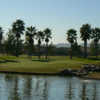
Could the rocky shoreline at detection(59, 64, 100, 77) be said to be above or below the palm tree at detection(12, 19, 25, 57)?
below

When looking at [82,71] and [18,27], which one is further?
[18,27]

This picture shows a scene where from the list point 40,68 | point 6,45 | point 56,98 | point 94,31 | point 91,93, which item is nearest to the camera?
point 56,98

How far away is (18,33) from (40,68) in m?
67.3

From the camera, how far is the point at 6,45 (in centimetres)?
14775

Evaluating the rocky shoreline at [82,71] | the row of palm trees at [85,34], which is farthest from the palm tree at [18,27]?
the rocky shoreline at [82,71]

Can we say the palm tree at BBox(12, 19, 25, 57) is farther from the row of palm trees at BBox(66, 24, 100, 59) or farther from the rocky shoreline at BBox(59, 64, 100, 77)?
the rocky shoreline at BBox(59, 64, 100, 77)

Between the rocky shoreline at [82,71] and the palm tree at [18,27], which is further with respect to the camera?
the palm tree at [18,27]

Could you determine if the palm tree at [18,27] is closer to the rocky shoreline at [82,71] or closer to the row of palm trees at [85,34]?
the row of palm trees at [85,34]

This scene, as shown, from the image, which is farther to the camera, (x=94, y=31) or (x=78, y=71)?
(x=94, y=31)

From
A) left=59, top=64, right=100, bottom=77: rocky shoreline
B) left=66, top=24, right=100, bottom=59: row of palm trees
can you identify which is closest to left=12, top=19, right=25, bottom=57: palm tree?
left=66, top=24, right=100, bottom=59: row of palm trees

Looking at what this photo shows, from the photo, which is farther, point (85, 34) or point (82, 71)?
point (85, 34)

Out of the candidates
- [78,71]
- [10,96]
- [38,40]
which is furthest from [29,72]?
[38,40]

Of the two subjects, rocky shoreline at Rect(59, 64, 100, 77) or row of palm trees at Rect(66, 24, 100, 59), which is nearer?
rocky shoreline at Rect(59, 64, 100, 77)

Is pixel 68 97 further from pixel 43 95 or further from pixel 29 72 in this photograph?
pixel 29 72
